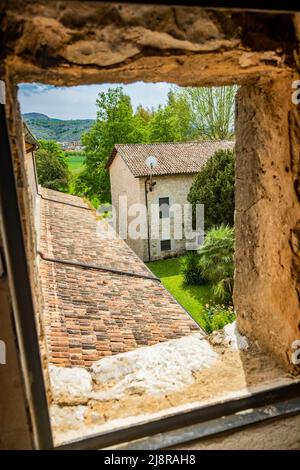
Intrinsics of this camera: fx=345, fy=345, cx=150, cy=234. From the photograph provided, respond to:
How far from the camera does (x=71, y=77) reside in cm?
102

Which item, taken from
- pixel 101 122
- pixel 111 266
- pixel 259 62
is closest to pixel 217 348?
pixel 259 62

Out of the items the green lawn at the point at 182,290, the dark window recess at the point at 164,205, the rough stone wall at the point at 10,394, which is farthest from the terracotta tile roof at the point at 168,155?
the rough stone wall at the point at 10,394

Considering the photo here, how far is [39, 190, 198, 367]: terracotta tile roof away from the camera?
3.43 metres

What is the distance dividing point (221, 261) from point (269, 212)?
917 centimetres

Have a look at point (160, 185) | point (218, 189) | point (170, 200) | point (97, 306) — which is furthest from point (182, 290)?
point (97, 306)

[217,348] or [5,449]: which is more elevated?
[5,449]

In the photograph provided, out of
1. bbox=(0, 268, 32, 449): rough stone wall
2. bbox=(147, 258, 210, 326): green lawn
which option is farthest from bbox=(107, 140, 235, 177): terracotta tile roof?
bbox=(0, 268, 32, 449): rough stone wall

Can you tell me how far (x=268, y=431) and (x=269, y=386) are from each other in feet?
0.48

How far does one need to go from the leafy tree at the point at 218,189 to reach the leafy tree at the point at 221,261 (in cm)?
179

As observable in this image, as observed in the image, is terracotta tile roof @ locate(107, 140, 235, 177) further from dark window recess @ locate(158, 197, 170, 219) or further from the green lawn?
the green lawn

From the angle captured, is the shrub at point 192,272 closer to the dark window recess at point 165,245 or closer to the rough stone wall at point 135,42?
the dark window recess at point 165,245

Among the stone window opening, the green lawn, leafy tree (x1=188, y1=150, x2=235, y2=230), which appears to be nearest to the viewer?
the stone window opening

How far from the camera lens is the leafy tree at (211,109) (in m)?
15.8
